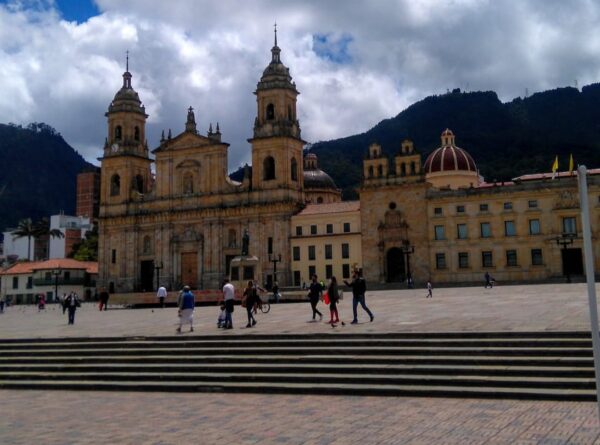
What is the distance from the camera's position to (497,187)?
57.5 m

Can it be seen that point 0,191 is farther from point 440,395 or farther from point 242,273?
point 440,395

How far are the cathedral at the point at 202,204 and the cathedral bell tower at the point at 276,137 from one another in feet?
0.35

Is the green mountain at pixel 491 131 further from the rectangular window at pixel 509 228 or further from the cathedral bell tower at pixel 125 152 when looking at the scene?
the rectangular window at pixel 509 228

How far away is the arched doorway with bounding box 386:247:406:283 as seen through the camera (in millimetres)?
61219

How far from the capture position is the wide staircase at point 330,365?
12.7 meters

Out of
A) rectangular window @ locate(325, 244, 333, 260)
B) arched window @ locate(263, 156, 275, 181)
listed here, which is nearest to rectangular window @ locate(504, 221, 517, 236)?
rectangular window @ locate(325, 244, 333, 260)

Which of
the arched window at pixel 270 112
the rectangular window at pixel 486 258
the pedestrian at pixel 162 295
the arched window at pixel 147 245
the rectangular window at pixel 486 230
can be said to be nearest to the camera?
the pedestrian at pixel 162 295

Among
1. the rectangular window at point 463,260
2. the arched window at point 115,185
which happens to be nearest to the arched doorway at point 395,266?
the rectangular window at point 463,260

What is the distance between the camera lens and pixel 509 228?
187 ft

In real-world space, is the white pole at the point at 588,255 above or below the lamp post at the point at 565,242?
below

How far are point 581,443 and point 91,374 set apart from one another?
1154cm

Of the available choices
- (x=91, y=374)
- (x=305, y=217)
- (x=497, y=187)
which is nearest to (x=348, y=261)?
(x=305, y=217)

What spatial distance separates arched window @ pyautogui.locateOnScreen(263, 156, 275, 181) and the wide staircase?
170 ft

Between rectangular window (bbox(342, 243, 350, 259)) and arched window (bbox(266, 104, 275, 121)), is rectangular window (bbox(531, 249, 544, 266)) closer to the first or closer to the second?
rectangular window (bbox(342, 243, 350, 259))
